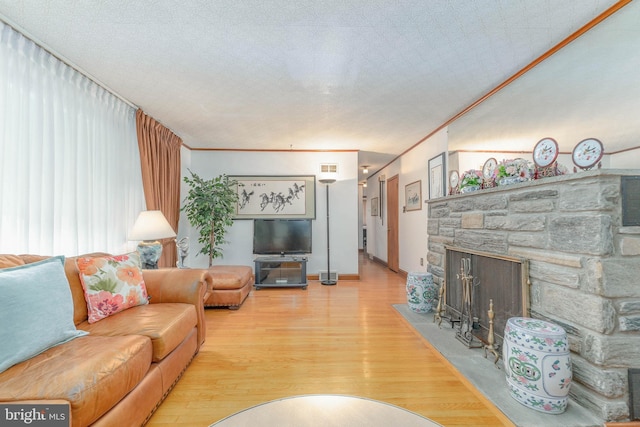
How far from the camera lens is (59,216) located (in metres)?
2.18

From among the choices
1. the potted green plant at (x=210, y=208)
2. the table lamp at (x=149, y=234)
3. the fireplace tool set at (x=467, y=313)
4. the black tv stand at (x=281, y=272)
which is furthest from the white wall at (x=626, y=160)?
the potted green plant at (x=210, y=208)

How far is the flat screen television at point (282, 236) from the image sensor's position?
445 cm

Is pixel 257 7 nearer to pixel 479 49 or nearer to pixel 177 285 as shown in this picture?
pixel 479 49

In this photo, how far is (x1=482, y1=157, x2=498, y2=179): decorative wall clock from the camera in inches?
93.6

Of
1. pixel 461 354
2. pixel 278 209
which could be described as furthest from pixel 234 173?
pixel 461 354

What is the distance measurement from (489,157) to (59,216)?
3817mm

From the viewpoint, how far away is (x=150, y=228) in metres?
2.79

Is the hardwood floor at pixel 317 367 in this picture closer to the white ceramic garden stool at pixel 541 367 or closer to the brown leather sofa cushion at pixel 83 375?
the white ceramic garden stool at pixel 541 367

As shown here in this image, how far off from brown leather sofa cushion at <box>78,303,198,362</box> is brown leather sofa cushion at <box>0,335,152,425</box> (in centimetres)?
12

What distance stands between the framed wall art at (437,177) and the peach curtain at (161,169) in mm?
3750

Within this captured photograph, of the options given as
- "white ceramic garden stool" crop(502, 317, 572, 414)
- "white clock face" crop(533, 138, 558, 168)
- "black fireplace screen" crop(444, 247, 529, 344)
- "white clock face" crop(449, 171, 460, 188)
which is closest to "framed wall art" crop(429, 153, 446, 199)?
"white clock face" crop(449, 171, 460, 188)

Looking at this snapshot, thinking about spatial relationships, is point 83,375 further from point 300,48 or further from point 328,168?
point 328,168

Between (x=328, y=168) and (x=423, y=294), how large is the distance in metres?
2.68

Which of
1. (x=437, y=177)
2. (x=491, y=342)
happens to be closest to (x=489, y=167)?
(x=437, y=177)
